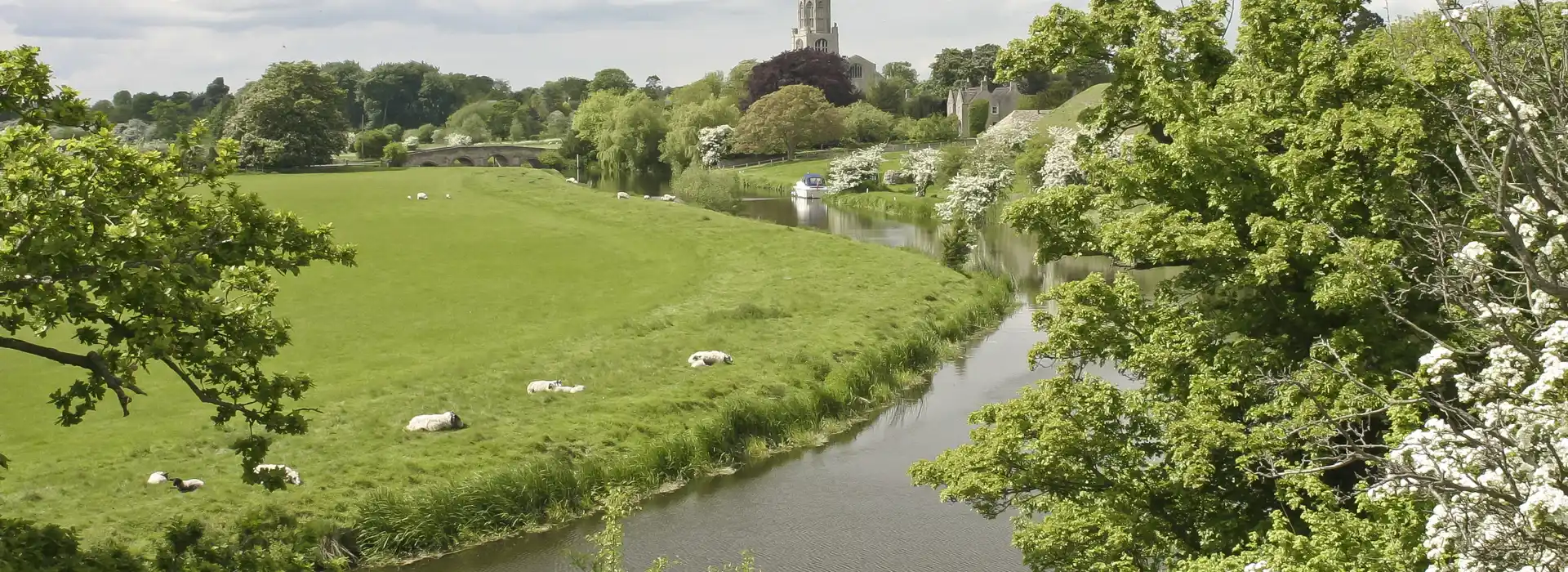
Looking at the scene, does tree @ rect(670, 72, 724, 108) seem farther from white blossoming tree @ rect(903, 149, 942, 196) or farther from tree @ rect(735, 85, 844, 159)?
white blossoming tree @ rect(903, 149, 942, 196)

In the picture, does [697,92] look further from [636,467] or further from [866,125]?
[636,467]

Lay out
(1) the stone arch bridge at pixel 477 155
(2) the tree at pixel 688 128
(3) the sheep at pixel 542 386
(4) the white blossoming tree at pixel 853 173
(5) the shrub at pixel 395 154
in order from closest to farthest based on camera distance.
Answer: (3) the sheep at pixel 542 386, (4) the white blossoming tree at pixel 853 173, (2) the tree at pixel 688 128, (5) the shrub at pixel 395 154, (1) the stone arch bridge at pixel 477 155

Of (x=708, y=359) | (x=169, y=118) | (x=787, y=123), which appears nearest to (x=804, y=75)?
(x=787, y=123)

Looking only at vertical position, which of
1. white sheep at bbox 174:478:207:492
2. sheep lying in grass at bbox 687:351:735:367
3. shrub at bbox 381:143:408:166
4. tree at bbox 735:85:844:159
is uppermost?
tree at bbox 735:85:844:159

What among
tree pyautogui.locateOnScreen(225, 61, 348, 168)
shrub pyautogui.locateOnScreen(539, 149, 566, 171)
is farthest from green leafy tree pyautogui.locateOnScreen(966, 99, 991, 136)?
tree pyautogui.locateOnScreen(225, 61, 348, 168)

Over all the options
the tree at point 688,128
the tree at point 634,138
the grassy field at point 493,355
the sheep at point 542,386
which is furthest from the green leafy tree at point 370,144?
the sheep at point 542,386

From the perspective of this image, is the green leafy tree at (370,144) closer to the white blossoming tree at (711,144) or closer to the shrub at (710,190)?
the white blossoming tree at (711,144)
